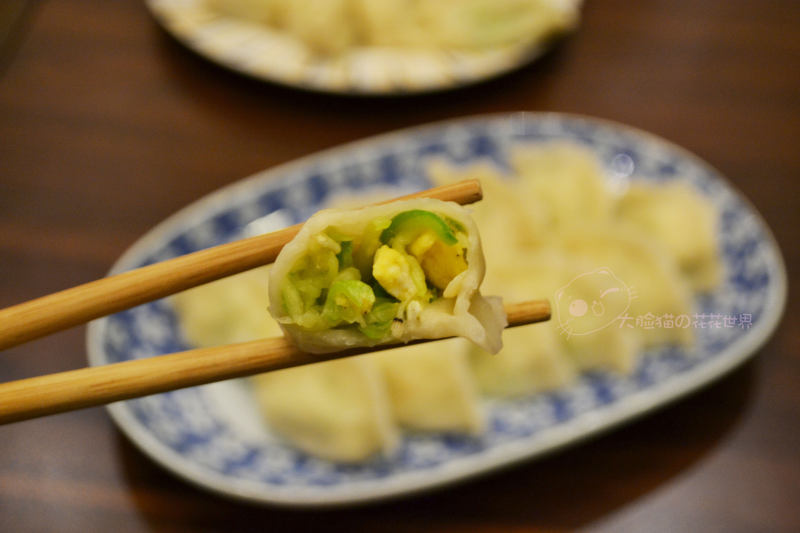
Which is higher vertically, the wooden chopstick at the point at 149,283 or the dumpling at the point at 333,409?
the wooden chopstick at the point at 149,283

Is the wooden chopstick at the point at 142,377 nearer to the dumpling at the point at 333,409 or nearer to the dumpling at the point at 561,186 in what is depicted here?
the dumpling at the point at 333,409

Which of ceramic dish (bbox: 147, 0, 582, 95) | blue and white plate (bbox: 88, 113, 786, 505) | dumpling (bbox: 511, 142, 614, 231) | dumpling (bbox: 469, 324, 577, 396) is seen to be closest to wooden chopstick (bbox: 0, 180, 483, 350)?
blue and white plate (bbox: 88, 113, 786, 505)

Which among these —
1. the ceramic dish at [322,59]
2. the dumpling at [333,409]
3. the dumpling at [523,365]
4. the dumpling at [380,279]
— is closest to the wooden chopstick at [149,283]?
the dumpling at [380,279]

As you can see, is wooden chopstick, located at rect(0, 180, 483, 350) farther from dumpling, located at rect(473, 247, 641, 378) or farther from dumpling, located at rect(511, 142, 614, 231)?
dumpling, located at rect(511, 142, 614, 231)

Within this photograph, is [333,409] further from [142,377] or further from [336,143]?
[336,143]

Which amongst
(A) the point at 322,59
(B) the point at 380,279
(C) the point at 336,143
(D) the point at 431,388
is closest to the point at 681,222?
(D) the point at 431,388

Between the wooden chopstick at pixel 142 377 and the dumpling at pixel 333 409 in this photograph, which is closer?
the wooden chopstick at pixel 142 377

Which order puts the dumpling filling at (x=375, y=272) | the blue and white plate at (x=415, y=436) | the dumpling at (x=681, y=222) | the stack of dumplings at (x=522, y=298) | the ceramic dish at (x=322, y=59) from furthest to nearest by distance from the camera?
the ceramic dish at (x=322, y=59) < the dumpling at (x=681, y=222) < the stack of dumplings at (x=522, y=298) < the blue and white plate at (x=415, y=436) < the dumpling filling at (x=375, y=272)
